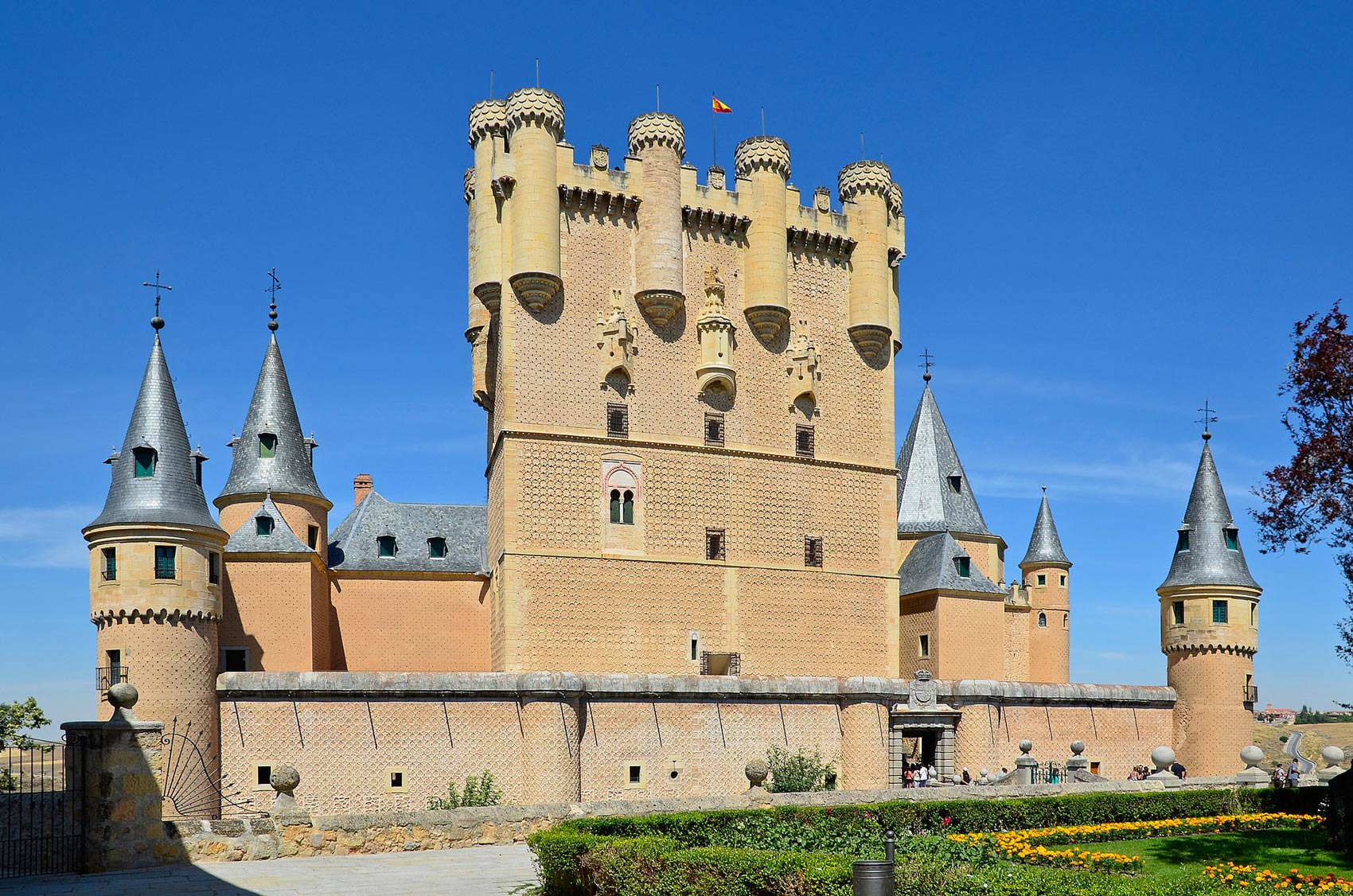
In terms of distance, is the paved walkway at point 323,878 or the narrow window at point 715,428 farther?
the narrow window at point 715,428

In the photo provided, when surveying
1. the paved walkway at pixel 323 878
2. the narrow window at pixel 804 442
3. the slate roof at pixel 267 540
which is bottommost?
the paved walkway at pixel 323 878

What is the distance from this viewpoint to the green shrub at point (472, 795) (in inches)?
1085

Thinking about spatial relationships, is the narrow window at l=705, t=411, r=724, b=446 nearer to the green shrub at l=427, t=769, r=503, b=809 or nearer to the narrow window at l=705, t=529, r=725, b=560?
the narrow window at l=705, t=529, r=725, b=560

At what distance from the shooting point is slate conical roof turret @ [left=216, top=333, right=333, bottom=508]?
35.1m

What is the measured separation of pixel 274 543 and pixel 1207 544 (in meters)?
27.1

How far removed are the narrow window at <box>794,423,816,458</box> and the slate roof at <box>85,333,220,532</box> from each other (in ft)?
51.7

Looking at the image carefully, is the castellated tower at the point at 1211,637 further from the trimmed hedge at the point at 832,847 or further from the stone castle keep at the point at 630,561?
the trimmed hedge at the point at 832,847

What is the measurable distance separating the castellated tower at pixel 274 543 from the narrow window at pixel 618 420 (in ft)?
27.3

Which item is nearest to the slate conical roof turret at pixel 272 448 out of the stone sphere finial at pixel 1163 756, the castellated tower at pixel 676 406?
the castellated tower at pixel 676 406

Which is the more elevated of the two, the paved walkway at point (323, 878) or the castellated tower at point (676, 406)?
the castellated tower at point (676, 406)

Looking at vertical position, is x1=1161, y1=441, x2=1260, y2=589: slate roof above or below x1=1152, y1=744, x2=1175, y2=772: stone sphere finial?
above

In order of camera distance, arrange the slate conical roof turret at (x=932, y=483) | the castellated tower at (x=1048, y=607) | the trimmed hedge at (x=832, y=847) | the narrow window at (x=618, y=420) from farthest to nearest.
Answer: the castellated tower at (x=1048, y=607)
the slate conical roof turret at (x=932, y=483)
the narrow window at (x=618, y=420)
the trimmed hedge at (x=832, y=847)

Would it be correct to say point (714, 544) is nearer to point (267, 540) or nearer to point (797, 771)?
point (797, 771)

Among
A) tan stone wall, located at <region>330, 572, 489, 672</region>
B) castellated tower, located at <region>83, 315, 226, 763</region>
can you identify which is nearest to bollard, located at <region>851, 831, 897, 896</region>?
castellated tower, located at <region>83, 315, 226, 763</region>
